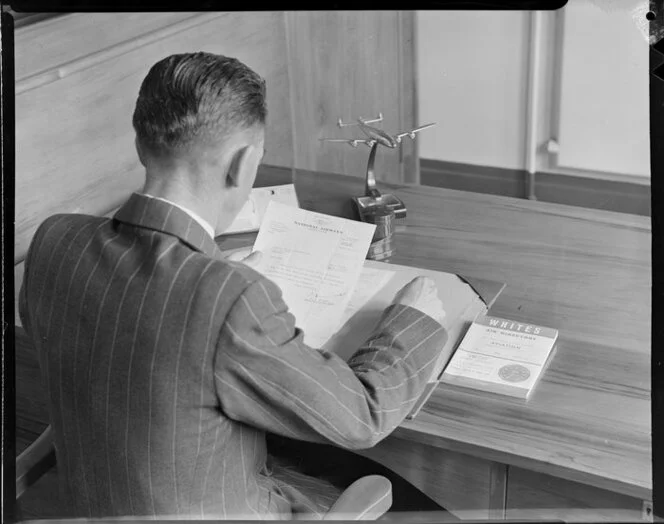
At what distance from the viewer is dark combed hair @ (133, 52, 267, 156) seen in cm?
104

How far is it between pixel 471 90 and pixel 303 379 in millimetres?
376

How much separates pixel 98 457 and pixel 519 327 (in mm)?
532

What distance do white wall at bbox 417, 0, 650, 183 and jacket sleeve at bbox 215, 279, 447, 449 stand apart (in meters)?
0.25

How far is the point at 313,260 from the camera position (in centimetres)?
120

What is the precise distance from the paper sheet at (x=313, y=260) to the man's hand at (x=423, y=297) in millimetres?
52

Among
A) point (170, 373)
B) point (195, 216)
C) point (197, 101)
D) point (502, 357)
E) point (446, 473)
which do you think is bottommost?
point (446, 473)

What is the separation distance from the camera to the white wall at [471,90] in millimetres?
1077

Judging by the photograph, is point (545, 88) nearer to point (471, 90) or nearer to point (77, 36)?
point (471, 90)

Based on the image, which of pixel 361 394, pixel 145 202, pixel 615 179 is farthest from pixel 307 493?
pixel 615 179

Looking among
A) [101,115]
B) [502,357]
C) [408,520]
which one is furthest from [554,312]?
[101,115]

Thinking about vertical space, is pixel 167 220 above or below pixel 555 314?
above

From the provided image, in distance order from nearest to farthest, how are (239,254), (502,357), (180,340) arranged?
1. (180,340)
2. (239,254)
3. (502,357)

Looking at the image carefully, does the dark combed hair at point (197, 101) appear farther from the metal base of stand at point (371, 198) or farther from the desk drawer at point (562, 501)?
the desk drawer at point (562, 501)

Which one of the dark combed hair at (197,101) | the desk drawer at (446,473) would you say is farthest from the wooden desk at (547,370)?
the dark combed hair at (197,101)
